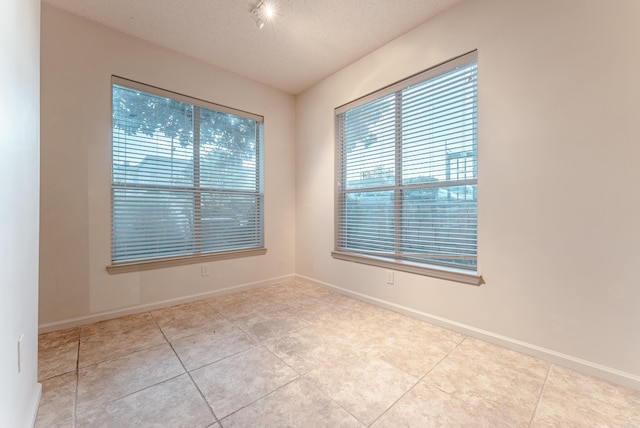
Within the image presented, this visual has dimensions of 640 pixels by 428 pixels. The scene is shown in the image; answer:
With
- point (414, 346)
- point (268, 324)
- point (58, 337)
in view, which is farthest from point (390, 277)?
point (58, 337)

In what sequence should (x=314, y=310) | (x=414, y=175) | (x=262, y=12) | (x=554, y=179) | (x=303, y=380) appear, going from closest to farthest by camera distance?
(x=303, y=380)
(x=554, y=179)
(x=262, y=12)
(x=414, y=175)
(x=314, y=310)

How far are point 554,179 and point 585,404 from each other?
133 centimetres

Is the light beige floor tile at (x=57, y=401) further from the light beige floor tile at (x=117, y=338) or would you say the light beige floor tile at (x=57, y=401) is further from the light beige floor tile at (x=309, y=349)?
the light beige floor tile at (x=309, y=349)

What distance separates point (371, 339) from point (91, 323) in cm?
255

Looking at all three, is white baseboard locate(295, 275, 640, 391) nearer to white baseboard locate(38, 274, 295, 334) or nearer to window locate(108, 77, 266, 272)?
white baseboard locate(38, 274, 295, 334)

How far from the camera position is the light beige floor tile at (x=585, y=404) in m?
1.31

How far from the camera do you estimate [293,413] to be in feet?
4.43

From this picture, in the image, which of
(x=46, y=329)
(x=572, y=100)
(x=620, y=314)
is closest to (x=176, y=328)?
(x=46, y=329)

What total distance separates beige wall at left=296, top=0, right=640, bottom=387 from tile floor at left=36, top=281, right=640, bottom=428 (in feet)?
0.81

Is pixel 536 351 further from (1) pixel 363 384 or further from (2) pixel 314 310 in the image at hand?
(2) pixel 314 310

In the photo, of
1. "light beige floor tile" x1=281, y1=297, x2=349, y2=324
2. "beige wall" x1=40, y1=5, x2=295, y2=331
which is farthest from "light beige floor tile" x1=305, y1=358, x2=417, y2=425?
"beige wall" x1=40, y1=5, x2=295, y2=331

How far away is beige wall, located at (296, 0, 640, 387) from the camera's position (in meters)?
1.58

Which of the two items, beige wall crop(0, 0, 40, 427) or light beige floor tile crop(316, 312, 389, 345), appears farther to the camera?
light beige floor tile crop(316, 312, 389, 345)

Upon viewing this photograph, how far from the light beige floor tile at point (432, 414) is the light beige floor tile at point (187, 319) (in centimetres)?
166
